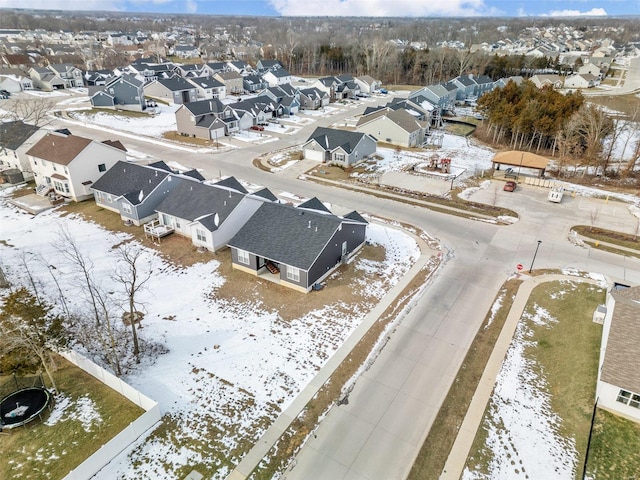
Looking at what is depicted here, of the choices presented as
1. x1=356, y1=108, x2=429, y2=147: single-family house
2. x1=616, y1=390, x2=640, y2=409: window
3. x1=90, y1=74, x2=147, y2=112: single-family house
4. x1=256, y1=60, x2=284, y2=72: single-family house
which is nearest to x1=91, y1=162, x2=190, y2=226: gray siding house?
x1=616, y1=390, x2=640, y2=409: window

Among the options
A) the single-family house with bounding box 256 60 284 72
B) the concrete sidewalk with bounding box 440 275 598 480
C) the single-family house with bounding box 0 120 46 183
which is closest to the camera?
the concrete sidewalk with bounding box 440 275 598 480

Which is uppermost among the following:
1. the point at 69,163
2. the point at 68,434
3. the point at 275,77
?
the point at 275,77

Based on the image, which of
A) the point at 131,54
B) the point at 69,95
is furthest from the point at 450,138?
the point at 131,54

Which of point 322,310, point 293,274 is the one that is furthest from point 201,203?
point 322,310

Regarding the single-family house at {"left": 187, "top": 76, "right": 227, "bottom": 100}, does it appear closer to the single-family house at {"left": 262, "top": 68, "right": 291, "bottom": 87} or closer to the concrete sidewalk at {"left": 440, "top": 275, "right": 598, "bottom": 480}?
the single-family house at {"left": 262, "top": 68, "right": 291, "bottom": 87}

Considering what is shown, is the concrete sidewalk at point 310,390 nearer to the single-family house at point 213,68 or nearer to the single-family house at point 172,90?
the single-family house at point 172,90

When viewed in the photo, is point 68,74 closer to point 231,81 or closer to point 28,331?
point 231,81
